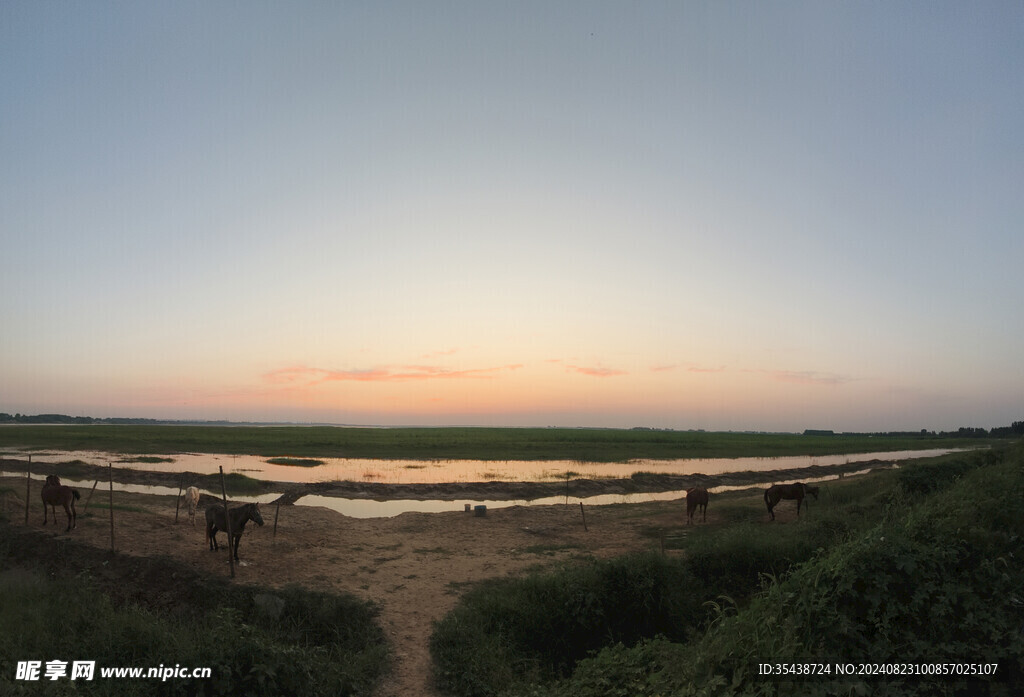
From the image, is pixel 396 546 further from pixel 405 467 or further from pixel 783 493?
pixel 405 467

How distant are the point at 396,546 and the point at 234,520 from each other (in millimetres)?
4579

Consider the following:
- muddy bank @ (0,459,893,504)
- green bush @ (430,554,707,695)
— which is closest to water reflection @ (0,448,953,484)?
muddy bank @ (0,459,893,504)

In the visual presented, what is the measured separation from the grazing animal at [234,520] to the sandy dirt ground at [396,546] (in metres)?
0.39

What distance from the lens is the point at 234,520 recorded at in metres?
12.8

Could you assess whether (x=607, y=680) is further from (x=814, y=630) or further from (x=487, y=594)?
(x=487, y=594)

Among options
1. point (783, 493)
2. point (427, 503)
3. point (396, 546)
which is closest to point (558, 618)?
point (396, 546)

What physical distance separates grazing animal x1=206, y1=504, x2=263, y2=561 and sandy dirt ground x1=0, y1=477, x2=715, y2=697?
392mm

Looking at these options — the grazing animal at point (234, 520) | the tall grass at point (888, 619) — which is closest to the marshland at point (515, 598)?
the tall grass at point (888, 619)

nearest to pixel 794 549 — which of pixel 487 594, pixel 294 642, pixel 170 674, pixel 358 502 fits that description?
pixel 487 594

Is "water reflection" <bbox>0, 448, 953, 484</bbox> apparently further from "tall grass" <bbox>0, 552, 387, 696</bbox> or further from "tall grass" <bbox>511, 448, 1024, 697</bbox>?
"tall grass" <bbox>511, 448, 1024, 697</bbox>

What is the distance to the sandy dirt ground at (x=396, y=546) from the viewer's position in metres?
11.1

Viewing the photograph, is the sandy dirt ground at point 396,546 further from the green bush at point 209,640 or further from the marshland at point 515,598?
the green bush at point 209,640

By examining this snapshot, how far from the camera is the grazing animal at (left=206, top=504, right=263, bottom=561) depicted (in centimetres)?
1279

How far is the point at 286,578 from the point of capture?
11945 millimetres
